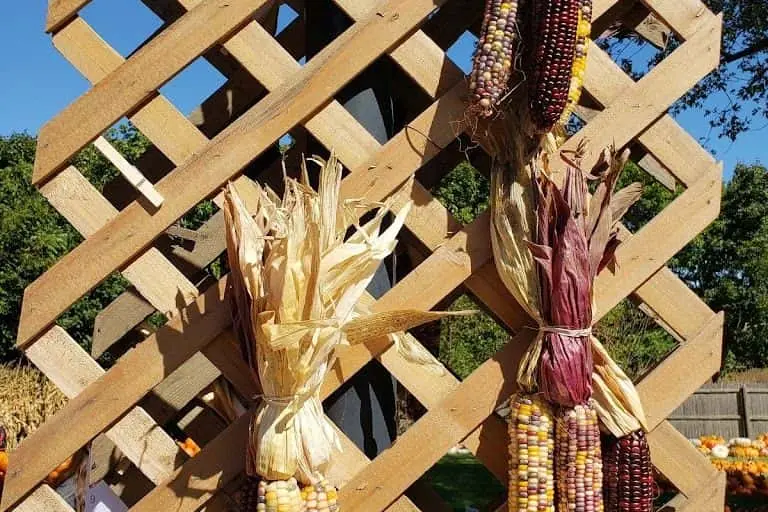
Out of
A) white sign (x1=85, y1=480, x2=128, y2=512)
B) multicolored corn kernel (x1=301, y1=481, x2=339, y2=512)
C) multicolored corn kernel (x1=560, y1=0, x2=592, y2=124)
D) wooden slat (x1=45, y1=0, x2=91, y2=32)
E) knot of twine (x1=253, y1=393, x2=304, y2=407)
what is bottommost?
multicolored corn kernel (x1=301, y1=481, x2=339, y2=512)

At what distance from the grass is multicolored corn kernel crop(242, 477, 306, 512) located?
9.75 feet

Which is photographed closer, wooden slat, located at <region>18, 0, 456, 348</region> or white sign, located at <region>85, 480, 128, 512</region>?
wooden slat, located at <region>18, 0, 456, 348</region>

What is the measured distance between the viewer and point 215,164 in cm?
179

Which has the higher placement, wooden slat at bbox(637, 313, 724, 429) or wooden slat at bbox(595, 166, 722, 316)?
wooden slat at bbox(595, 166, 722, 316)

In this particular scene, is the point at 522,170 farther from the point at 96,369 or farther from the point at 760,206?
the point at 760,206

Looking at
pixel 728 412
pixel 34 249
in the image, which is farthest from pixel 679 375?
pixel 728 412

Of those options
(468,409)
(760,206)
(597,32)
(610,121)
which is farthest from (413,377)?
(760,206)

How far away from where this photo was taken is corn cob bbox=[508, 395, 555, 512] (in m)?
1.73

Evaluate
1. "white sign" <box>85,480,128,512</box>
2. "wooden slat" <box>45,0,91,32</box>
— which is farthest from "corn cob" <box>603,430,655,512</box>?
"wooden slat" <box>45,0,91,32</box>

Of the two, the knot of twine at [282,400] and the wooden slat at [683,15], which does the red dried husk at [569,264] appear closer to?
the wooden slat at [683,15]

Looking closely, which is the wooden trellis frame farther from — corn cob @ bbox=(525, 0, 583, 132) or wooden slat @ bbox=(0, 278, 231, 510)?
corn cob @ bbox=(525, 0, 583, 132)

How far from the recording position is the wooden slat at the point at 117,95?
71.1 inches

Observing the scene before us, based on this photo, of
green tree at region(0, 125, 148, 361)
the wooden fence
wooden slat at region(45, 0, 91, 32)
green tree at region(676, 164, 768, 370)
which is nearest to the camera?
wooden slat at region(45, 0, 91, 32)

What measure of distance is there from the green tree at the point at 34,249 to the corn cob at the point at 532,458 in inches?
390
